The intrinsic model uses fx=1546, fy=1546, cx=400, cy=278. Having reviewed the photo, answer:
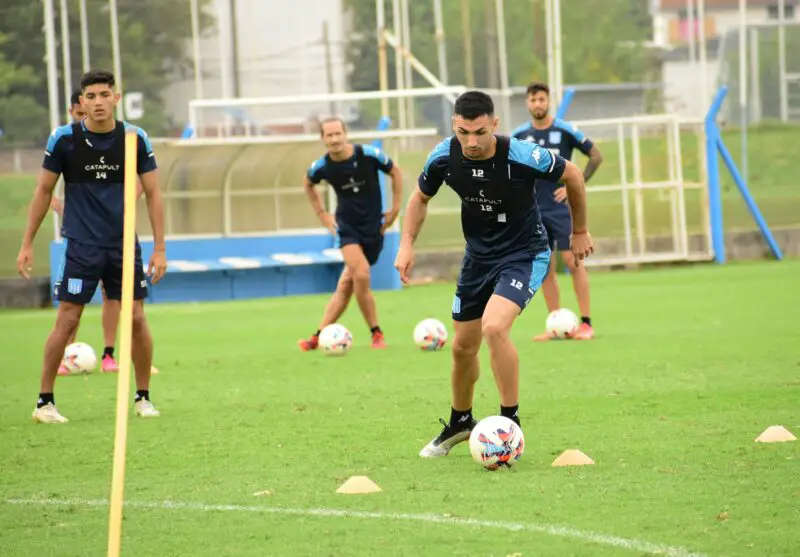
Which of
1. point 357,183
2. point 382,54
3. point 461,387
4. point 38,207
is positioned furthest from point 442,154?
point 382,54

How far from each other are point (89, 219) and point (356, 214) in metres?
5.09

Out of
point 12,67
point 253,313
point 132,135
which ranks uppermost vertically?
point 12,67

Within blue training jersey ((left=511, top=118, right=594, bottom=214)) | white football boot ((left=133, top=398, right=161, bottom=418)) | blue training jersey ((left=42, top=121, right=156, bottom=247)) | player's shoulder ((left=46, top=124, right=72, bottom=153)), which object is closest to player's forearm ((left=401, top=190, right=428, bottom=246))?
blue training jersey ((left=42, top=121, right=156, bottom=247))

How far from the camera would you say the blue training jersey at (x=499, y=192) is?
832cm

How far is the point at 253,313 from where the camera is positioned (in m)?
21.5

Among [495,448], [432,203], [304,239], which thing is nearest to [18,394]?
[495,448]

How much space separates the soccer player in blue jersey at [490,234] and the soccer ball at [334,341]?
6.00 meters

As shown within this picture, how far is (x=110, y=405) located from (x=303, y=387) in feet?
5.16

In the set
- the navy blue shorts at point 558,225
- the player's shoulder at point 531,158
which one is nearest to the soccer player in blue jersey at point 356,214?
the navy blue shorts at point 558,225

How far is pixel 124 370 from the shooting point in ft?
19.6

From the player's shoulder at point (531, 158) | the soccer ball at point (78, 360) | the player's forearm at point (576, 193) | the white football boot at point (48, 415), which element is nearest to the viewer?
the player's shoulder at point (531, 158)

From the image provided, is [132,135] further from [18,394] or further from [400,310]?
[400,310]

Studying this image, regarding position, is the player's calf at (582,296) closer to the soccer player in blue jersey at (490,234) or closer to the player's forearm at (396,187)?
the player's forearm at (396,187)

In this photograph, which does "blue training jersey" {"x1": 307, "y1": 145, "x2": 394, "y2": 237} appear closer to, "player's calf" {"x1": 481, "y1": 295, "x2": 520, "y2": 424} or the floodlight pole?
"player's calf" {"x1": 481, "y1": 295, "x2": 520, "y2": 424}
